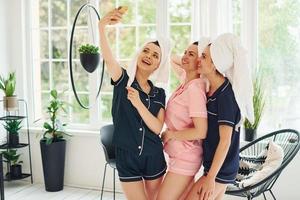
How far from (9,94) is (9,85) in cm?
10

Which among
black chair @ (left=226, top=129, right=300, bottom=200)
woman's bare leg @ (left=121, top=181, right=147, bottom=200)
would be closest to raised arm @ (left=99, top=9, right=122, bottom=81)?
woman's bare leg @ (left=121, top=181, right=147, bottom=200)

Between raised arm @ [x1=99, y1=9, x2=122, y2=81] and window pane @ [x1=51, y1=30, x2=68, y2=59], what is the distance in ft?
8.54

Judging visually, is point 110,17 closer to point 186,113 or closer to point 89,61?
point 186,113

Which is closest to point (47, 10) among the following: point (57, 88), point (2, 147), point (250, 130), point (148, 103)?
point (57, 88)

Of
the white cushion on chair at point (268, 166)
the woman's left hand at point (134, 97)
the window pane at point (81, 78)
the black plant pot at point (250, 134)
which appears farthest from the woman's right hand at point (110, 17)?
the window pane at point (81, 78)

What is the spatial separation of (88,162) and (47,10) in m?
1.80

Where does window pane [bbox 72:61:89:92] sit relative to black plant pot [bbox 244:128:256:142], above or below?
above

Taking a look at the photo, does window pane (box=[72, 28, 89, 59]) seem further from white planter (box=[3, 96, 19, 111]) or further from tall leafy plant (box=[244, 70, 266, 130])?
tall leafy plant (box=[244, 70, 266, 130])

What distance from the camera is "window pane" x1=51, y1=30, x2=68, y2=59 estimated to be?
4496mm

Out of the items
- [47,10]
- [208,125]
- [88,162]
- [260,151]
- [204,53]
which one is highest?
[47,10]

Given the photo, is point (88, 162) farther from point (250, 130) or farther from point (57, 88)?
point (250, 130)

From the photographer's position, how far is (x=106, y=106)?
437 centimetres

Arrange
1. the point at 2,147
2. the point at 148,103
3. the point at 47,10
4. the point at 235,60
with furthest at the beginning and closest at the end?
the point at 47,10, the point at 2,147, the point at 148,103, the point at 235,60

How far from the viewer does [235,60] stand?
6.17 ft
